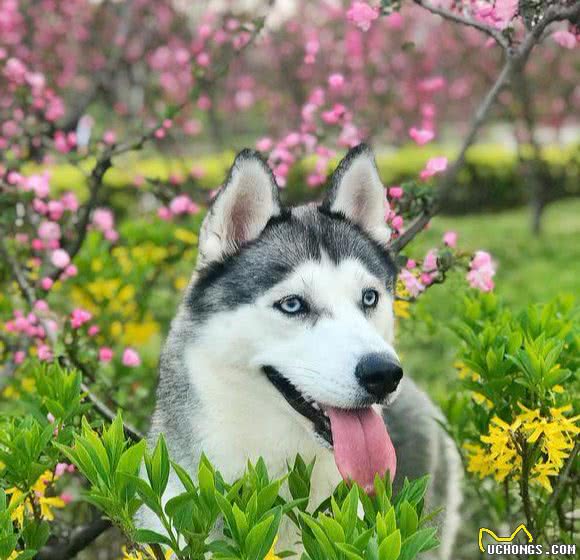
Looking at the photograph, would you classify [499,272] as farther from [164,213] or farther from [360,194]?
[360,194]

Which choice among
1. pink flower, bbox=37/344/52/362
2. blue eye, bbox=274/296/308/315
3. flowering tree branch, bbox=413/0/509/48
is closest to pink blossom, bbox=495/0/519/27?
flowering tree branch, bbox=413/0/509/48

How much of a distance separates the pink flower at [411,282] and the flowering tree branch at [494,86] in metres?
0.10

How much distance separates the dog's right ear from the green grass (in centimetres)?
100

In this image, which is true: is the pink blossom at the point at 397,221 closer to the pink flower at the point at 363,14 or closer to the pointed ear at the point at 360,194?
the pointed ear at the point at 360,194

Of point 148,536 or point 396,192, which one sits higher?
point 396,192

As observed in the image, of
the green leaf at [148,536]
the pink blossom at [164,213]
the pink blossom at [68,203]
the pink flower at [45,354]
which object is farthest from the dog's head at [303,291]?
the pink blossom at [164,213]

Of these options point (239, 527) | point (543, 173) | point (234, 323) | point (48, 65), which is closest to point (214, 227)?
point (234, 323)

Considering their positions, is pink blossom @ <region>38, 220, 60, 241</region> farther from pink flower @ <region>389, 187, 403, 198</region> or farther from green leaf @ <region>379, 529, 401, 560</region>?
green leaf @ <region>379, 529, 401, 560</region>

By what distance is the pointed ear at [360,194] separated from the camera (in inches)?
107

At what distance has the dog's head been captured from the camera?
2.24 m

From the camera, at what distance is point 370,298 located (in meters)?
2.57

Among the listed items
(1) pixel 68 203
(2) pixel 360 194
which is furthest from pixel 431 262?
(1) pixel 68 203

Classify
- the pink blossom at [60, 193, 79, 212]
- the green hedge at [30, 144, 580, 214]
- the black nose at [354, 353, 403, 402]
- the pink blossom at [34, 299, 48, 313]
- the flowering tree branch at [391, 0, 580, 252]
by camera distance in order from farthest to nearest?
1. the green hedge at [30, 144, 580, 214]
2. the pink blossom at [60, 193, 79, 212]
3. the pink blossom at [34, 299, 48, 313]
4. the flowering tree branch at [391, 0, 580, 252]
5. the black nose at [354, 353, 403, 402]

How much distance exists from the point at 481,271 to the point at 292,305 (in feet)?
3.40
